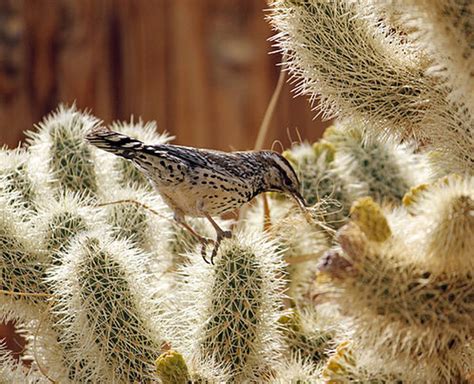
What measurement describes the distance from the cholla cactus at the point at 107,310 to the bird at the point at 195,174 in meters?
0.15

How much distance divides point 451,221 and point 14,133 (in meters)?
2.77

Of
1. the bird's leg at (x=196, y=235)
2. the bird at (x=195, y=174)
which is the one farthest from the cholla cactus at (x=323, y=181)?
the bird's leg at (x=196, y=235)

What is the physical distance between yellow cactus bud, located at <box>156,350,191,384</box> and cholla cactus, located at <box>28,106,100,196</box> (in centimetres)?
51

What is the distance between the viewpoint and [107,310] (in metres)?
1.37

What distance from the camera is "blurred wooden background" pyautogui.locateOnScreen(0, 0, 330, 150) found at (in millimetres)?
3586

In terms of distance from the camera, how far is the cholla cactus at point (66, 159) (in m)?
1.73

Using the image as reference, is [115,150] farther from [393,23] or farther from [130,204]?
[393,23]

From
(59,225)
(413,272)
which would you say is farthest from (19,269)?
(413,272)

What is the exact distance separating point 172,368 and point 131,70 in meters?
2.51

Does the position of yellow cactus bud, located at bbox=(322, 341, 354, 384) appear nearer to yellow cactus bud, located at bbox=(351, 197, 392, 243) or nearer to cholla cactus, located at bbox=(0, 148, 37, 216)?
yellow cactus bud, located at bbox=(351, 197, 392, 243)

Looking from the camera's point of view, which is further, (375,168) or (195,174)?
(375,168)

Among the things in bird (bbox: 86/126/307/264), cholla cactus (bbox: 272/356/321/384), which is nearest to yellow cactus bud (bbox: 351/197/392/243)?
cholla cactus (bbox: 272/356/321/384)

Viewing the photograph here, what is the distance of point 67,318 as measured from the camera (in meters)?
1.45

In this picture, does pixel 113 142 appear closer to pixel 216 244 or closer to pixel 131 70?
pixel 216 244
